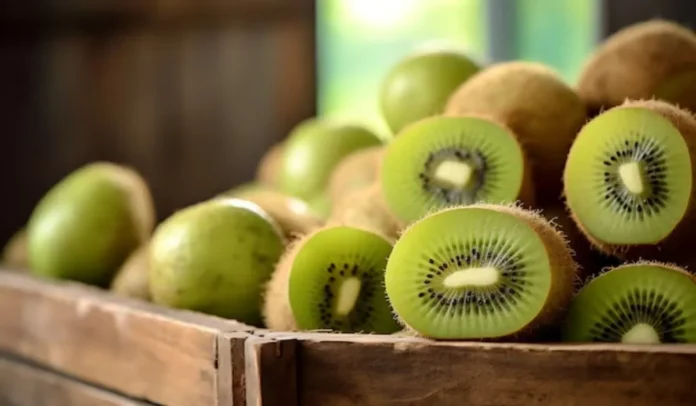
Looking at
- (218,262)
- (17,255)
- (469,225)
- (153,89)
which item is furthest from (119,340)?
(153,89)

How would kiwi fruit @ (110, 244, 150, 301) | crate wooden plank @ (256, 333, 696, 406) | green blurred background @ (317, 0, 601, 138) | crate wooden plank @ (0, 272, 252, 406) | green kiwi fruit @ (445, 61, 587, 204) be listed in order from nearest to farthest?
crate wooden plank @ (256, 333, 696, 406) < crate wooden plank @ (0, 272, 252, 406) < green kiwi fruit @ (445, 61, 587, 204) < kiwi fruit @ (110, 244, 150, 301) < green blurred background @ (317, 0, 601, 138)

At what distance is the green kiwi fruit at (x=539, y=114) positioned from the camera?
0.82 metres

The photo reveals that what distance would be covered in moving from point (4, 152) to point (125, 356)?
33.7 inches

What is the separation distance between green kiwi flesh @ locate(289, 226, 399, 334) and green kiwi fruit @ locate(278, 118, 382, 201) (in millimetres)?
333

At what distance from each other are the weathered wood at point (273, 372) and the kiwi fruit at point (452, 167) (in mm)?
184

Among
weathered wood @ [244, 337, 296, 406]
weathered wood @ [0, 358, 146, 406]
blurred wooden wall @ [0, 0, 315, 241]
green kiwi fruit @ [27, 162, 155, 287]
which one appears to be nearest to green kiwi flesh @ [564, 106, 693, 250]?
weathered wood @ [244, 337, 296, 406]

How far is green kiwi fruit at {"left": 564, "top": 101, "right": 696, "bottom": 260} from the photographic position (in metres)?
0.68

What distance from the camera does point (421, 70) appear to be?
3.20 feet

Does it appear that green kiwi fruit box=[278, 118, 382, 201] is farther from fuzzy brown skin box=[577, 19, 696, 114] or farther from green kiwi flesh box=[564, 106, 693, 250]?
green kiwi flesh box=[564, 106, 693, 250]

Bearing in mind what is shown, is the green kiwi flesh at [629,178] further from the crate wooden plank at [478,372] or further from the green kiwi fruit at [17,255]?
the green kiwi fruit at [17,255]

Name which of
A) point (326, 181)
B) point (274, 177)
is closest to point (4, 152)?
point (274, 177)

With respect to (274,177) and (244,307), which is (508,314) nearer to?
(244,307)

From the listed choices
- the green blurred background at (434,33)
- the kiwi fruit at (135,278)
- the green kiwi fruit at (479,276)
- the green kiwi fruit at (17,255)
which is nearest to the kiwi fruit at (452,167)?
the green kiwi fruit at (479,276)

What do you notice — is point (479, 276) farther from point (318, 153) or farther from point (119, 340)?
point (318, 153)
